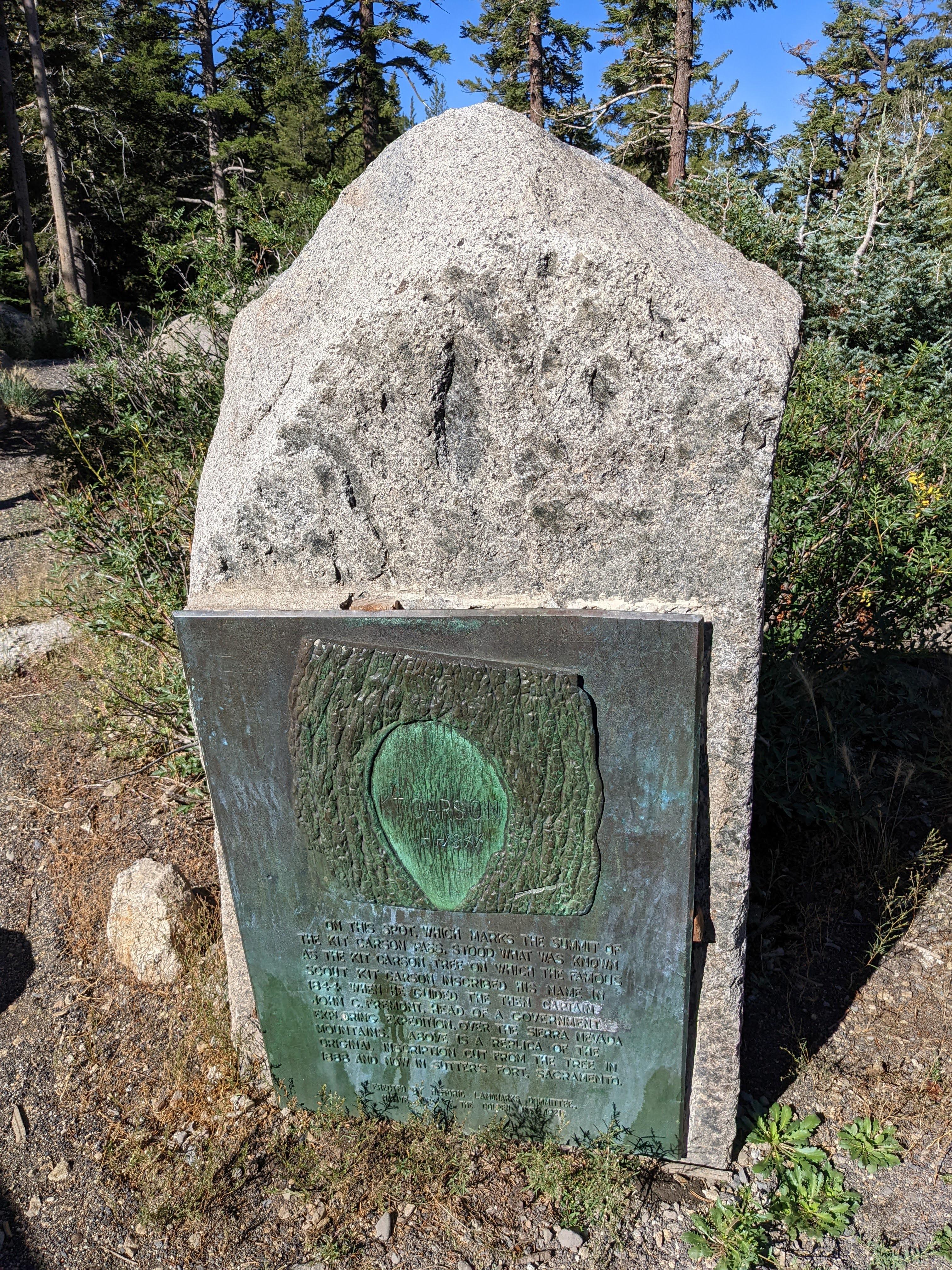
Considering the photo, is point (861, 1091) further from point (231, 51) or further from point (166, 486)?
point (231, 51)

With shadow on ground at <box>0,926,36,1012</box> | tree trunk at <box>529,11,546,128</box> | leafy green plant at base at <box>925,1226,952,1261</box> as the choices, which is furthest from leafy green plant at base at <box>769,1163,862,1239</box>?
tree trunk at <box>529,11,546,128</box>

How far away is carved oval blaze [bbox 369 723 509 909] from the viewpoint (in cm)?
169

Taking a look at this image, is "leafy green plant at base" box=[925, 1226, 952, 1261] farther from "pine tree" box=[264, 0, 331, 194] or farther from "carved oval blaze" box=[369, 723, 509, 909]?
"pine tree" box=[264, 0, 331, 194]

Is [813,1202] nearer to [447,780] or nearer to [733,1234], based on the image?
[733,1234]

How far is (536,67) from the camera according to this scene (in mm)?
14367

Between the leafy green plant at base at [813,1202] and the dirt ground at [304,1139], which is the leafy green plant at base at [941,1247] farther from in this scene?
the leafy green plant at base at [813,1202]

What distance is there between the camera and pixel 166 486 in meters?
3.84

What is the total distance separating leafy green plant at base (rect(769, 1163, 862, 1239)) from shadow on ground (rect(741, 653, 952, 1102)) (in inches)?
8.9

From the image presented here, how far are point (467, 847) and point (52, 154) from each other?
52.8ft

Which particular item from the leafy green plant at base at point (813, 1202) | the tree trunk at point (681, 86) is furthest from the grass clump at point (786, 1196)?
the tree trunk at point (681, 86)

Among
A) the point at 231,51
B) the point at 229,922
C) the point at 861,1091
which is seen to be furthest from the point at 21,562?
the point at 231,51

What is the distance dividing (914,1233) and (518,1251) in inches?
35.7

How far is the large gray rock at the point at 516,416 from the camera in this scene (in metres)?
1.46

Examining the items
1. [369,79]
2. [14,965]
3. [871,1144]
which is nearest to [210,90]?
[369,79]
